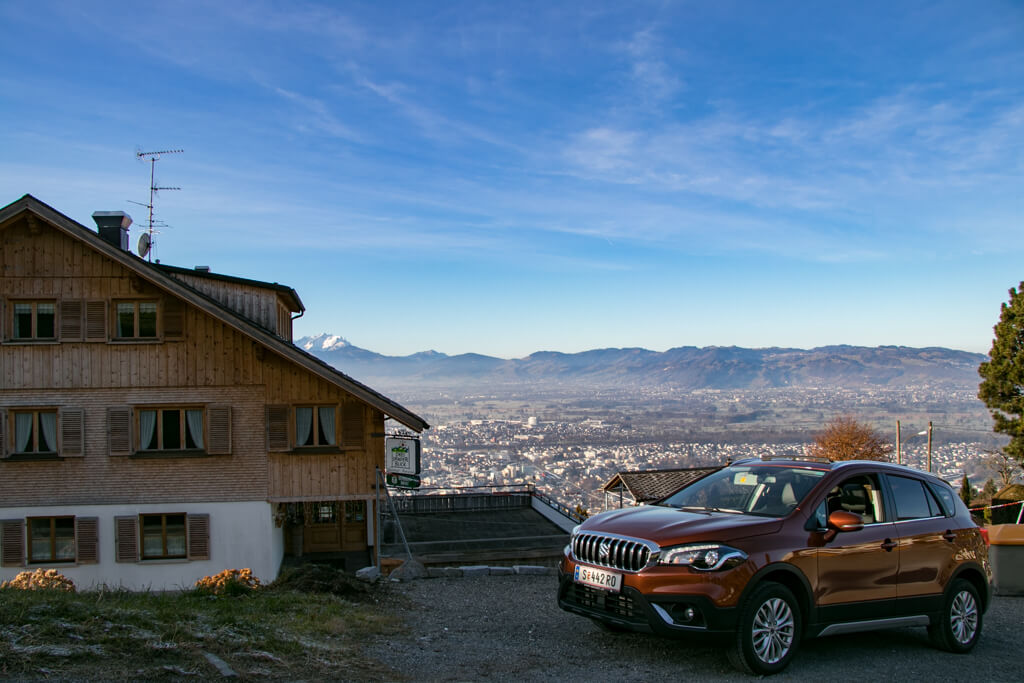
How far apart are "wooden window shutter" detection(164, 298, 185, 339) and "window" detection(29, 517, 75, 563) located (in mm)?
4704

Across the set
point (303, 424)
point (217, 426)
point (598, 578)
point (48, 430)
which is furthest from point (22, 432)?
point (598, 578)

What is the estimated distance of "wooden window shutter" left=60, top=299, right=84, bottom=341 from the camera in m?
19.2

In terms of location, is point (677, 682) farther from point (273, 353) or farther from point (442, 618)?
point (273, 353)

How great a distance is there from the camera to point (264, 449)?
1948 centimetres

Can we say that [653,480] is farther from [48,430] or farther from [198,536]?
[48,430]

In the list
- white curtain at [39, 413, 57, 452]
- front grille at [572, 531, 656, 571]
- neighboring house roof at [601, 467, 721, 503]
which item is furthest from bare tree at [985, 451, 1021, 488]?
white curtain at [39, 413, 57, 452]

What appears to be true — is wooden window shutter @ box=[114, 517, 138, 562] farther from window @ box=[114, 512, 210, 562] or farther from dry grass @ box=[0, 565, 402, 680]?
dry grass @ box=[0, 565, 402, 680]

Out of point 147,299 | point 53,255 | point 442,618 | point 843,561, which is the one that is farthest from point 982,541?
point 53,255

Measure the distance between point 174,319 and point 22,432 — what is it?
4207 mm

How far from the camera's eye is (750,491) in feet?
28.8

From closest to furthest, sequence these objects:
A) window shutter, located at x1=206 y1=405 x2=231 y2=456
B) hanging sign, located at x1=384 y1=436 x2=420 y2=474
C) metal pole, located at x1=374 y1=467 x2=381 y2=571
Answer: metal pole, located at x1=374 y1=467 x2=381 y2=571, hanging sign, located at x1=384 y1=436 x2=420 y2=474, window shutter, located at x1=206 y1=405 x2=231 y2=456

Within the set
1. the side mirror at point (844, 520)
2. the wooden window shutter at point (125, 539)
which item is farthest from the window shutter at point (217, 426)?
the side mirror at point (844, 520)

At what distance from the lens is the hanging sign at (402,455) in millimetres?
17906

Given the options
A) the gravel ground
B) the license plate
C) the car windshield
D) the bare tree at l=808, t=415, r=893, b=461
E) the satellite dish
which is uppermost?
the satellite dish
